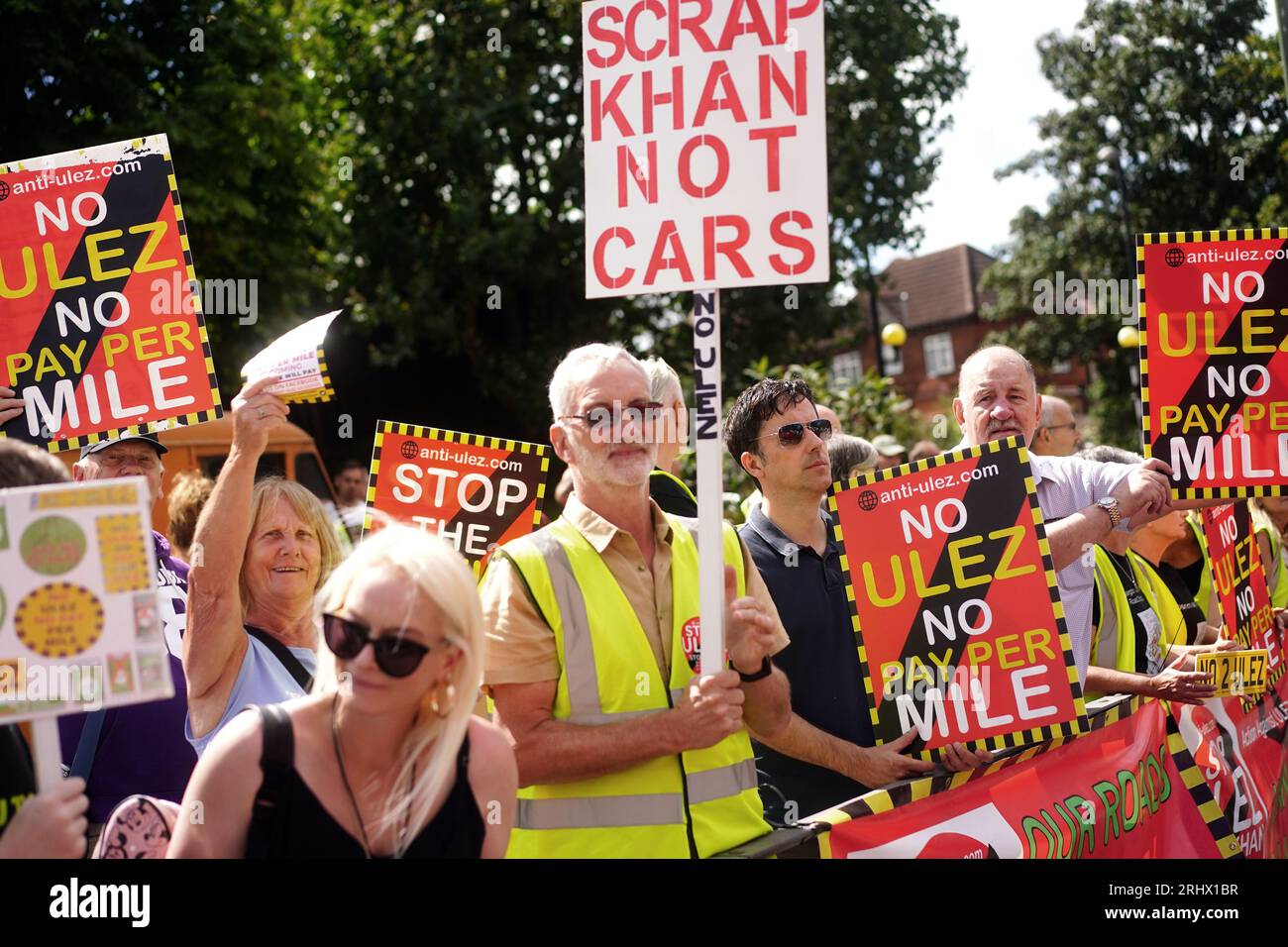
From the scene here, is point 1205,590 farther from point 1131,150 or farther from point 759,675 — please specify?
point 1131,150

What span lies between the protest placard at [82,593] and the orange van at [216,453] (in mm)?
8429

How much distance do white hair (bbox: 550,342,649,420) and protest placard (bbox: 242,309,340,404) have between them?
0.60 m

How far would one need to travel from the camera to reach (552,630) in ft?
10.1

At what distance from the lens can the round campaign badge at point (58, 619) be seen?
7.71ft

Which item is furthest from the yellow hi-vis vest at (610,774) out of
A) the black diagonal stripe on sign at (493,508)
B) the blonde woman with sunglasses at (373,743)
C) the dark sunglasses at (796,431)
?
the black diagonal stripe on sign at (493,508)

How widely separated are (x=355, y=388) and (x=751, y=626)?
20.4 metres

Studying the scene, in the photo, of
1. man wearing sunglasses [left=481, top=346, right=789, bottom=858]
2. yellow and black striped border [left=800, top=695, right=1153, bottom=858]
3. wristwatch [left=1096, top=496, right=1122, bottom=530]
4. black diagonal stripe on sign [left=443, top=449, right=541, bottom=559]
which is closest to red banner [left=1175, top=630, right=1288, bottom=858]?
yellow and black striped border [left=800, top=695, right=1153, bottom=858]

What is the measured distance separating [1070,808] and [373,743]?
216cm

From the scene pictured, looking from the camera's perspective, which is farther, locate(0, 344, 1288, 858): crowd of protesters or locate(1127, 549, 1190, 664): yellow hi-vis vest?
locate(1127, 549, 1190, 664): yellow hi-vis vest

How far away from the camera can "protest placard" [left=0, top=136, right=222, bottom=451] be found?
380 centimetres

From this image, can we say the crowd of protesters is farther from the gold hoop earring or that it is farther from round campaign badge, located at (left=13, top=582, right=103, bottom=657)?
round campaign badge, located at (left=13, top=582, right=103, bottom=657)

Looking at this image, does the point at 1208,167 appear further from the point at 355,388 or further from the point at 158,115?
the point at 158,115

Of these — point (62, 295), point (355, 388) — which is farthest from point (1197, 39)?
point (62, 295)

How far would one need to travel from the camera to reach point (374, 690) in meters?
2.47
